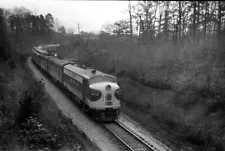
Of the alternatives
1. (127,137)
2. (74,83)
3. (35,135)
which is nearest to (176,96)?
(127,137)

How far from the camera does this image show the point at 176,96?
61.0 ft

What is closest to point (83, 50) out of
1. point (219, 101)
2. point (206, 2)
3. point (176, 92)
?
point (206, 2)

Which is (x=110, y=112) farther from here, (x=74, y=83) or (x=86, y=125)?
(x=74, y=83)

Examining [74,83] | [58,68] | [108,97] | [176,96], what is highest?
[58,68]

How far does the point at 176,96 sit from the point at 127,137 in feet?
19.5

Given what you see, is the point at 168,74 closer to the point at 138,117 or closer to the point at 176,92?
the point at 176,92

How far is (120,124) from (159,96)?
194 inches

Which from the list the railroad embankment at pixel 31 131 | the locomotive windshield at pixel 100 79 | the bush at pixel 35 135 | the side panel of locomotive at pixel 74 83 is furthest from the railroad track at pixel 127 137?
the bush at pixel 35 135

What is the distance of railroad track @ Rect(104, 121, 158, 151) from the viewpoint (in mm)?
12813

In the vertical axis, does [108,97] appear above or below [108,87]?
below

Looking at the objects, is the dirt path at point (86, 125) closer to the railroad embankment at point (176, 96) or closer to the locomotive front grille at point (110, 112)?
the locomotive front grille at point (110, 112)

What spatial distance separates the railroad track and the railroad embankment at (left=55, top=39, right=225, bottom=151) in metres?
1.53

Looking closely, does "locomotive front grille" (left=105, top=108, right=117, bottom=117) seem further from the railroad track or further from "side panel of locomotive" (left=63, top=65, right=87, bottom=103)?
"side panel of locomotive" (left=63, top=65, right=87, bottom=103)

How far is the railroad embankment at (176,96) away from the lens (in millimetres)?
14055
